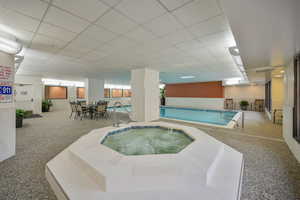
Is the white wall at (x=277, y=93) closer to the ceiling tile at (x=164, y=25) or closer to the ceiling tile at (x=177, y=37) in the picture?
the ceiling tile at (x=177, y=37)

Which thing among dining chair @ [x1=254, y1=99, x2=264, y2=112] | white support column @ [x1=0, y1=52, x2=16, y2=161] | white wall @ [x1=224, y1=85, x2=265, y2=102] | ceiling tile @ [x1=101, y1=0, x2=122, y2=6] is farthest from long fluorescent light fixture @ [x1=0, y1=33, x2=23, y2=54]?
dining chair @ [x1=254, y1=99, x2=264, y2=112]

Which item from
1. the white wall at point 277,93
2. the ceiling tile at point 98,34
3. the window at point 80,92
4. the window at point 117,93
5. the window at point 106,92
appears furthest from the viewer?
the window at point 117,93

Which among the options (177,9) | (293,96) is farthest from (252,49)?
(177,9)

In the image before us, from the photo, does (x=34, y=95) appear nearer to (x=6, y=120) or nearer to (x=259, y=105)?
(x=6, y=120)

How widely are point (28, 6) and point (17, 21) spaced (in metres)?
0.59

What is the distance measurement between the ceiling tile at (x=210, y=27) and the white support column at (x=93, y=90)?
8354 millimetres

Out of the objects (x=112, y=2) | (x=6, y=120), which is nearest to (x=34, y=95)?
(x=6, y=120)

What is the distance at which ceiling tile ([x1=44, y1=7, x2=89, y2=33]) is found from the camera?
1.85 m

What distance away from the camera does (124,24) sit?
216 centimetres

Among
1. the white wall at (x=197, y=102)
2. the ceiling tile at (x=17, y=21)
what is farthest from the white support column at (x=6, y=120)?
the white wall at (x=197, y=102)

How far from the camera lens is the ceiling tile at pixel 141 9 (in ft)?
5.44

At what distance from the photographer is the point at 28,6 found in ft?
5.54

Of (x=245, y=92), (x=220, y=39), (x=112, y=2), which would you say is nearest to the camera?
(x=112, y=2)

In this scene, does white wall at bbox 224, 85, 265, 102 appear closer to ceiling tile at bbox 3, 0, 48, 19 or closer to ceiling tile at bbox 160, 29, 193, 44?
ceiling tile at bbox 160, 29, 193, 44
